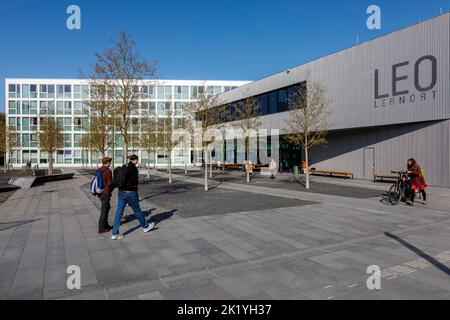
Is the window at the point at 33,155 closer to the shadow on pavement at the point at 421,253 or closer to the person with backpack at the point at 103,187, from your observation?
the person with backpack at the point at 103,187

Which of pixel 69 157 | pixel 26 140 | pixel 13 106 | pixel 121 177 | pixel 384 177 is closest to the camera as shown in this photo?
pixel 121 177

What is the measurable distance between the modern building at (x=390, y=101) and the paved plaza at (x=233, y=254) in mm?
8980

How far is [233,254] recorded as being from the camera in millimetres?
5527

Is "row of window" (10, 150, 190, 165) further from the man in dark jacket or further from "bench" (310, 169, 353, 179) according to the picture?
the man in dark jacket

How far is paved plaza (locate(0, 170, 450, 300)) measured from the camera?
405 cm

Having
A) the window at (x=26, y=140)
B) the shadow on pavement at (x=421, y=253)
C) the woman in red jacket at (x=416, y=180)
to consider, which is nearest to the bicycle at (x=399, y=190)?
the woman in red jacket at (x=416, y=180)

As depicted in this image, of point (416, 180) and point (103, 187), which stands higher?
point (103, 187)

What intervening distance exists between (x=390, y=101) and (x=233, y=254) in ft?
58.1

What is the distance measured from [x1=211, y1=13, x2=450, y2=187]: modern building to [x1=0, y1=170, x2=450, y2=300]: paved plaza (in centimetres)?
898

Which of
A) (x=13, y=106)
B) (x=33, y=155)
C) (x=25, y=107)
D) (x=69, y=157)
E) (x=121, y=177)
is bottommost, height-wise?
(x=121, y=177)

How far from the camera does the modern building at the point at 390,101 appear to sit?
16500mm

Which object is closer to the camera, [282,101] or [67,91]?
[282,101]

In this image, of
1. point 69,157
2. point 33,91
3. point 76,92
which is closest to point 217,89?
point 76,92

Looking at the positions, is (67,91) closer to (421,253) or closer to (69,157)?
(69,157)
